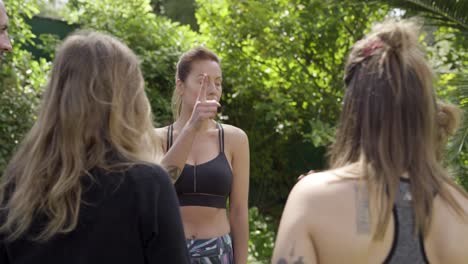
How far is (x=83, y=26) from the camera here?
8109 mm

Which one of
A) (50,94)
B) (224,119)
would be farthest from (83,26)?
(50,94)

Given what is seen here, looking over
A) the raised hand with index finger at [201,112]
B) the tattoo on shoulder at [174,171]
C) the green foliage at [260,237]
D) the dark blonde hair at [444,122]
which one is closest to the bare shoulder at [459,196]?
the dark blonde hair at [444,122]

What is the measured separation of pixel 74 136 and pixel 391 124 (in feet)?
3.11

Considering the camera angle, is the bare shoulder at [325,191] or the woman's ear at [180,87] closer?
the bare shoulder at [325,191]

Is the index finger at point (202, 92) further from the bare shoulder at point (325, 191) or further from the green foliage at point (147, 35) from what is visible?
the green foliage at point (147, 35)

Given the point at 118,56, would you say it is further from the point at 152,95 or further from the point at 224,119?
the point at 224,119

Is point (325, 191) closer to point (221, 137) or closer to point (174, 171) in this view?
point (174, 171)

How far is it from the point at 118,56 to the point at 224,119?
5.63 metres

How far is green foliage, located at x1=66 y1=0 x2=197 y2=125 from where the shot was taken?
762 centimetres

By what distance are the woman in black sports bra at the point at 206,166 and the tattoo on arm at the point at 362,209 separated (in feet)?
5.46

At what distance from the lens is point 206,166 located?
3.99 m

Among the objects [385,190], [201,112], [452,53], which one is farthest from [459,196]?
[452,53]

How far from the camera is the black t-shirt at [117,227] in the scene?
7.61 ft

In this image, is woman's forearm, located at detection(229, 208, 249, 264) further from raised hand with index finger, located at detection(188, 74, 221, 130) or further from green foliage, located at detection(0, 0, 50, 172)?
green foliage, located at detection(0, 0, 50, 172)
